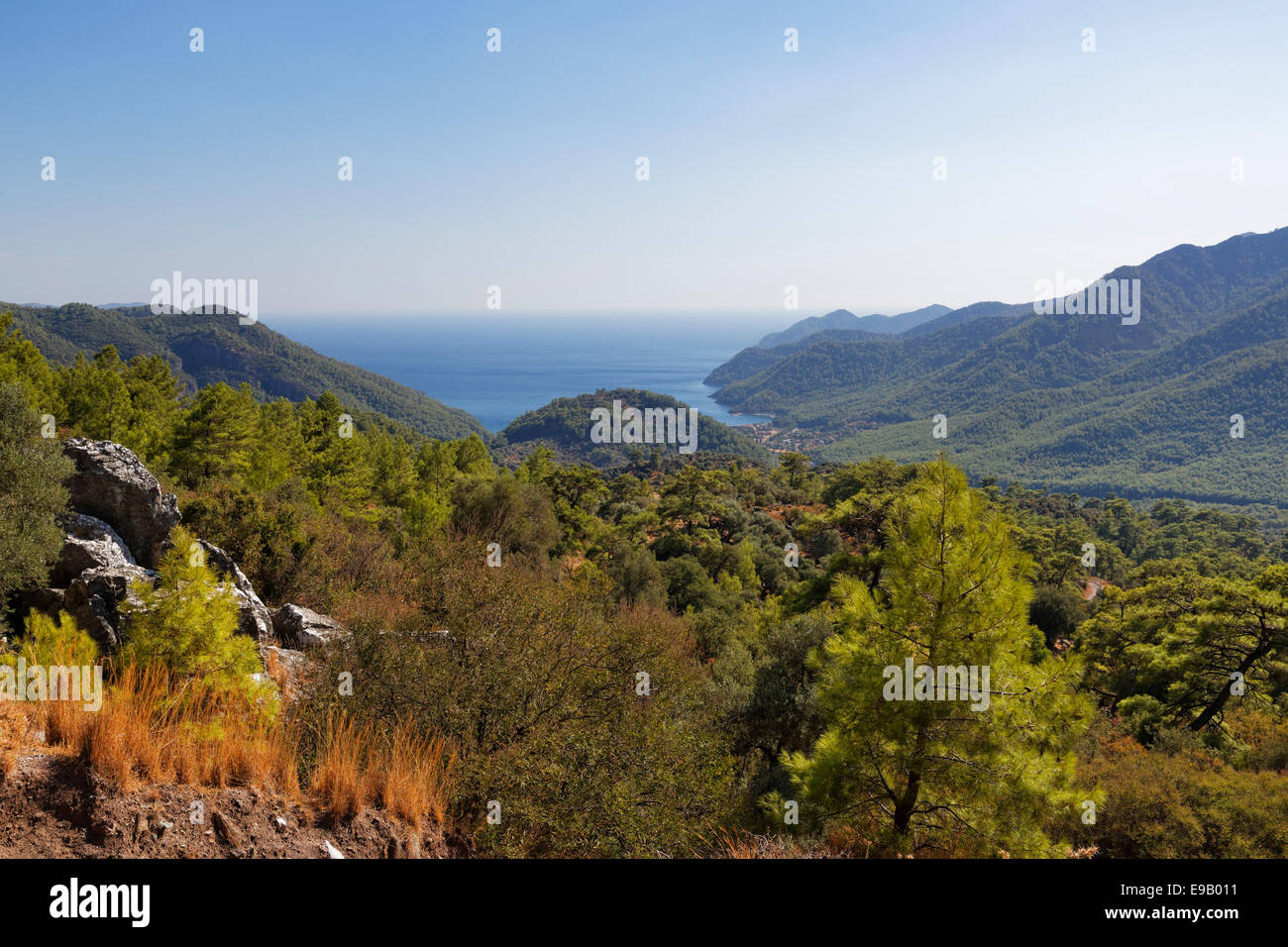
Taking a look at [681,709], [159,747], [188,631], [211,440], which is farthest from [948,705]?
[211,440]

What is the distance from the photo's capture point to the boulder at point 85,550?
9.01 m

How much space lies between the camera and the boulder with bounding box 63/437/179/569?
10.6 meters

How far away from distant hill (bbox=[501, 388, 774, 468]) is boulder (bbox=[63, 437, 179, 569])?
4134 inches

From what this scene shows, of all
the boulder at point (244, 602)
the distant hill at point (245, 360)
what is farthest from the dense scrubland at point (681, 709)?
the distant hill at point (245, 360)

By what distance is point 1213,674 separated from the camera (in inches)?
548

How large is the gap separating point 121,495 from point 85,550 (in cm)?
205

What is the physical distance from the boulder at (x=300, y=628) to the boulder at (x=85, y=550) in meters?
2.50

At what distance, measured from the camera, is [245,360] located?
134 metres

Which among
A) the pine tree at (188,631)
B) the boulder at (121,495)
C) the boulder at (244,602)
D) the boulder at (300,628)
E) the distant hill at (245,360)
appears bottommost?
the boulder at (300,628)

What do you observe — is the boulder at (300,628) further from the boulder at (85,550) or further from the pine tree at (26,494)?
the pine tree at (26,494)

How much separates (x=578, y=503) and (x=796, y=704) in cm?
2760

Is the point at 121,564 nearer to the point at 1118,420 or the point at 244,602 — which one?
the point at 244,602
